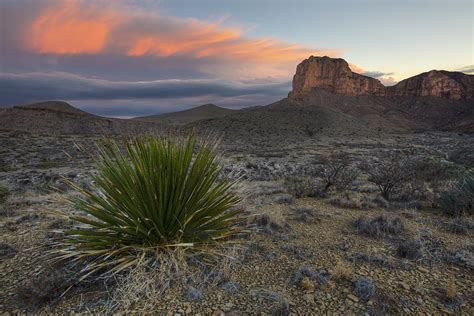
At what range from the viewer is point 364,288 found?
2957mm

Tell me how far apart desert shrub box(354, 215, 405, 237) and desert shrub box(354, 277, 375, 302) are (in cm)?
163

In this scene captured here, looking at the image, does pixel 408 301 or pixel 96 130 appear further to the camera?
pixel 96 130

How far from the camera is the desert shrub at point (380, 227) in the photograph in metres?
4.57

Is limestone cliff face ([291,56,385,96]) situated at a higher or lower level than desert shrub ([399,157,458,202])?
higher

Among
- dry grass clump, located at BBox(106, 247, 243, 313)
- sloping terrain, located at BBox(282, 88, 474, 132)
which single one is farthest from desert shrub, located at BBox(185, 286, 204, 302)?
sloping terrain, located at BBox(282, 88, 474, 132)

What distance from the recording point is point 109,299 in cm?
276

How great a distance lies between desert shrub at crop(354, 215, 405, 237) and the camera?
15.0 feet

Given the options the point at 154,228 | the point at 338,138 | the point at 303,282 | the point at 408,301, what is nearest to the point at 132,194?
the point at 154,228

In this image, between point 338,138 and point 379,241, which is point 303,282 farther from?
point 338,138

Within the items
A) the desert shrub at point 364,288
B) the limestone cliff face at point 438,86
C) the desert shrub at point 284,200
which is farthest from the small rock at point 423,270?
the limestone cliff face at point 438,86

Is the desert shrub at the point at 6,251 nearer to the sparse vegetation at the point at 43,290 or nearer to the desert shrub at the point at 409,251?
the sparse vegetation at the point at 43,290

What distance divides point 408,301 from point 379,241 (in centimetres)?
161

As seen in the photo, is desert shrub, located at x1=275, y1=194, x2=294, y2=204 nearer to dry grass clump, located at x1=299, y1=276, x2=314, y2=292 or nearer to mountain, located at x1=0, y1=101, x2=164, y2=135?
dry grass clump, located at x1=299, y1=276, x2=314, y2=292

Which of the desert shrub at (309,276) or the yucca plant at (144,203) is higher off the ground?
the yucca plant at (144,203)
